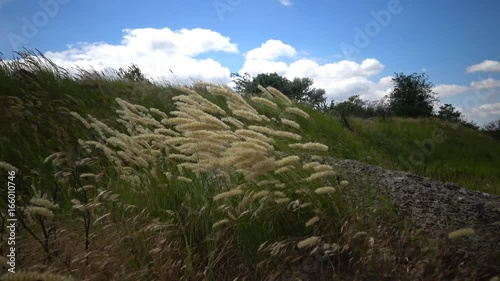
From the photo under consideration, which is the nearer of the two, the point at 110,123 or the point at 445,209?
the point at 445,209

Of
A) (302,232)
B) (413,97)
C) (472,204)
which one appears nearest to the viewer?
(302,232)

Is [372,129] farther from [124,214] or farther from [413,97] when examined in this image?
[124,214]

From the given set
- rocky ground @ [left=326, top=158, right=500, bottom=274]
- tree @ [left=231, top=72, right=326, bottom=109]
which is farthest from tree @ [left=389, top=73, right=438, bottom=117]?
rocky ground @ [left=326, top=158, right=500, bottom=274]

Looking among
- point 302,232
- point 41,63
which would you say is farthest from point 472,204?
point 41,63

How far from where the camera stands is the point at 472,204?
153 inches

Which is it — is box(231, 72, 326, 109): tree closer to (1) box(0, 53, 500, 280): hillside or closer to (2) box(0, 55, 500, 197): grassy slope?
(2) box(0, 55, 500, 197): grassy slope

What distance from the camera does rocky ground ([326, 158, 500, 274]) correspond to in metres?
2.99

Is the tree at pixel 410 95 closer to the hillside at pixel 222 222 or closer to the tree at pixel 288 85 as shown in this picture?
the tree at pixel 288 85

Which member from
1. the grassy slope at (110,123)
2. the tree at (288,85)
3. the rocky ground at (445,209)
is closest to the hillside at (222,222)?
the rocky ground at (445,209)

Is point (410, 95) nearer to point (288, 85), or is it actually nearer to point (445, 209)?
point (288, 85)

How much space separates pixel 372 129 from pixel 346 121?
1423mm

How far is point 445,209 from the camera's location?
3.66 metres

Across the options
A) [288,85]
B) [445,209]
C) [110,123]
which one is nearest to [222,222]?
[445,209]

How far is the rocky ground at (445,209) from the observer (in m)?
2.99
